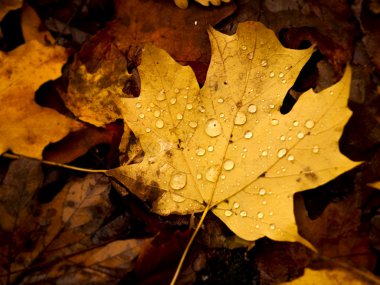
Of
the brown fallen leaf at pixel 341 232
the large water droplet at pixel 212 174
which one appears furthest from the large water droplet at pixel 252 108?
the brown fallen leaf at pixel 341 232

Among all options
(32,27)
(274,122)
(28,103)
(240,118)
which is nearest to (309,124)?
(274,122)

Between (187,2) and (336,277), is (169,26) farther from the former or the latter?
(336,277)

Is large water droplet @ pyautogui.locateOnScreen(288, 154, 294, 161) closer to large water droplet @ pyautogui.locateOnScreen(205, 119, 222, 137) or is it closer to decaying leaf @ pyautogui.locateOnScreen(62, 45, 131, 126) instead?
large water droplet @ pyautogui.locateOnScreen(205, 119, 222, 137)

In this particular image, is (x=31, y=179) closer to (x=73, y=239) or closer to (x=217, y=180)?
(x=73, y=239)

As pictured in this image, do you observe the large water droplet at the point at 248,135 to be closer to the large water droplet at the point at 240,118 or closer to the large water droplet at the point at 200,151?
the large water droplet at the point at 240,118

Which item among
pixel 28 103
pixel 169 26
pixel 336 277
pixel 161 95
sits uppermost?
pixel 169 26

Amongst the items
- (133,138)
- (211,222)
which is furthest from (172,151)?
(211,222)
